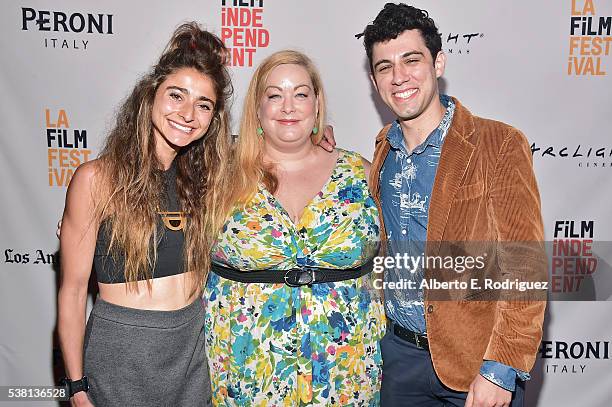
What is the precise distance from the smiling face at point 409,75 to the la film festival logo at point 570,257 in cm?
133

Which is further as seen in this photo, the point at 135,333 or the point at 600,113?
the point at 600,113

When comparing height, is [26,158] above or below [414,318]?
above

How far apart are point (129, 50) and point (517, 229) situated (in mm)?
1923

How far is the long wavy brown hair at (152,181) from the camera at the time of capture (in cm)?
173

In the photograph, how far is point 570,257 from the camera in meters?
2.68

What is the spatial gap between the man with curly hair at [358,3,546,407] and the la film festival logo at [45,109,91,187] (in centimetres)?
152

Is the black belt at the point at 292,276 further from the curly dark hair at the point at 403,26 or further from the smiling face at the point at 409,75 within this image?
the curly dark hair at the point at 403,26

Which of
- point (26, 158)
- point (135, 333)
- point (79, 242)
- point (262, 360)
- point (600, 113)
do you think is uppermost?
point (600, 113)

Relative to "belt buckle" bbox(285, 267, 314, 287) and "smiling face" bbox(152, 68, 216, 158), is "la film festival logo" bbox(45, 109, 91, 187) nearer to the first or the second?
"smiling face" bbox(152, 68, 216, 158)

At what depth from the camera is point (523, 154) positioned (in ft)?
5.02

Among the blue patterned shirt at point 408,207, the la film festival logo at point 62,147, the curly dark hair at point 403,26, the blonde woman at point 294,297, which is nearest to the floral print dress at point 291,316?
the blonde woman at point 294,297

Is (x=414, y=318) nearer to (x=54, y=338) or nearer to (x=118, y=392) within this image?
(x=118, y=392)

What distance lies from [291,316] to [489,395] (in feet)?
2.13

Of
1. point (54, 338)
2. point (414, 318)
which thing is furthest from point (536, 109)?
point (54, 338)
